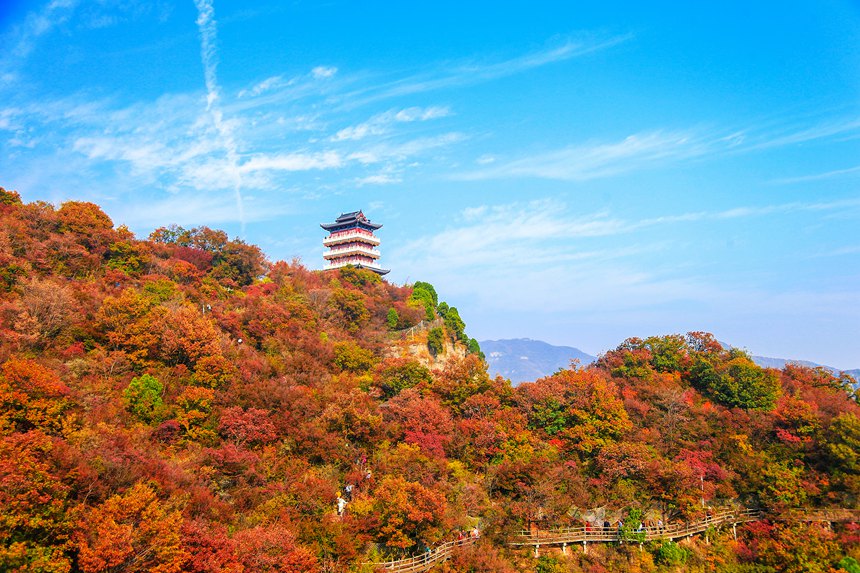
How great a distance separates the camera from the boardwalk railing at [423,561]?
1686 centimetres

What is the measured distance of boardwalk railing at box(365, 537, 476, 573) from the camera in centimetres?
1686

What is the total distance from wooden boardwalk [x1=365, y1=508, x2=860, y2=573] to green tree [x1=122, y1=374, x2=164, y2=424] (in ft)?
32.0

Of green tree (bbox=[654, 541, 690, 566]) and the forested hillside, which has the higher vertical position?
the forested hillside

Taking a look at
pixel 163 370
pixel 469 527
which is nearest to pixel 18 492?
pixel 163 370

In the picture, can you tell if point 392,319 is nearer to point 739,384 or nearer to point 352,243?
point 352,243

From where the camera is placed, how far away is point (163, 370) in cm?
2173

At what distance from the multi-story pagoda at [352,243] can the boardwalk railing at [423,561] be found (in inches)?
1323

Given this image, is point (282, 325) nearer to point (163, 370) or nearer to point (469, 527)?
point (163, 370)

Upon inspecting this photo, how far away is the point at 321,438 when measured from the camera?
813 inches

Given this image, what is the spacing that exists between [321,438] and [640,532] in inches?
499

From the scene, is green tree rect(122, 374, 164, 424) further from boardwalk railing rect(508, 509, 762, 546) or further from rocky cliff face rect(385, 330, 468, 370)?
rocky cliff face rect(385, 330, 468, 370)

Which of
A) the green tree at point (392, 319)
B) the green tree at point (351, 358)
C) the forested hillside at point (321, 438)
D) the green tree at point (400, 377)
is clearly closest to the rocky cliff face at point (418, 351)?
the green tree at point (392, 319)

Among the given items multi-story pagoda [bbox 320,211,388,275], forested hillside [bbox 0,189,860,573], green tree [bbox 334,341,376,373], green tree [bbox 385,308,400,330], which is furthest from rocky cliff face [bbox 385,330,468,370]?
multi-story pagoda [bbox 320,211,388,275]

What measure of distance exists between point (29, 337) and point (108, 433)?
6.64 meters
